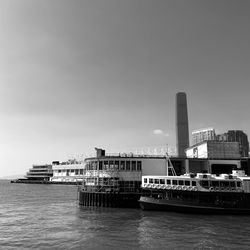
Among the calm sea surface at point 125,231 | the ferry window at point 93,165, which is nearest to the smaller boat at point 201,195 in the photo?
the calm sea surface at point 125,231

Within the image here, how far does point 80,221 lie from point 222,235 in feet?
66.9

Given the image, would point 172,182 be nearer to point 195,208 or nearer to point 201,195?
point 201,195

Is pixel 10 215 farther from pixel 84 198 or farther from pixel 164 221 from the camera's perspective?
pixel 164 221

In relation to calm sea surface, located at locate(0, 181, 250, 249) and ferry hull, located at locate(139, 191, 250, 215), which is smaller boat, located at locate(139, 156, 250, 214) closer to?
ferry hull, located at locate(139, 191, 250, 215)

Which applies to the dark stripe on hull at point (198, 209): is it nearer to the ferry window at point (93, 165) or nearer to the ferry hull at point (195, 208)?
the ferry hull at point (195, 208)

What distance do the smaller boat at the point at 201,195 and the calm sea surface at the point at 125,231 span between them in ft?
7.32

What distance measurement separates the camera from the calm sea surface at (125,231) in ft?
97.5

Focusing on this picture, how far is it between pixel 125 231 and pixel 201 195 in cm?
1909

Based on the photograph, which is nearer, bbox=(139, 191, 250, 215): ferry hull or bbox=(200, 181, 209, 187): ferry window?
bbox=(139, 191, 250, 215): ferry hull

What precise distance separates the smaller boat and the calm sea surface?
223 cm

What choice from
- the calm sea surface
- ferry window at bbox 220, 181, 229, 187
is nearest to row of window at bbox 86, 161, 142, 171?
the calm sea surface

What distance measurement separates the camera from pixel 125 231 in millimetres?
35562

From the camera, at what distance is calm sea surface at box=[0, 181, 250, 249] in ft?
97.5

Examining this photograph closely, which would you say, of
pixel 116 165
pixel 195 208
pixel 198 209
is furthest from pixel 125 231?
pixel 116 165
